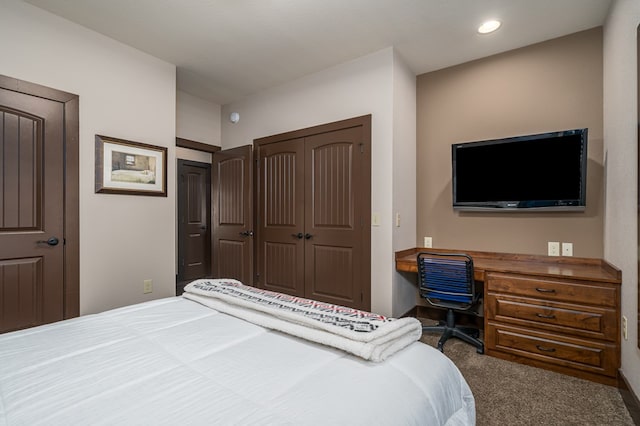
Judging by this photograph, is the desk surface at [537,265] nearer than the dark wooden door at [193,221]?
Yes

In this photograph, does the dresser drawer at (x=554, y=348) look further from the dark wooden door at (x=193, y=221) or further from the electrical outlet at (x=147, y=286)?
the dark wooden door at (x=193, y=221)

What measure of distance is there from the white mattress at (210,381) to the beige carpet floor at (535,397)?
983 millimetres

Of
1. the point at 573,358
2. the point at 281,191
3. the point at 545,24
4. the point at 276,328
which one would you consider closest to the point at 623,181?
the point at 573,358

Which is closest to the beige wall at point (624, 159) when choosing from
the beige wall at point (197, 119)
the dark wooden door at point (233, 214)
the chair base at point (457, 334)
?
the chair base at point (457, 334)

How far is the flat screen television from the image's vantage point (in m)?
2.62

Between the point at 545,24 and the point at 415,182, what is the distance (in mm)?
1729

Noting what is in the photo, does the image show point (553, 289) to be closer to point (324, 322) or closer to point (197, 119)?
point (324, 322)

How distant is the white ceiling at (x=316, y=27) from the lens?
2.42 m

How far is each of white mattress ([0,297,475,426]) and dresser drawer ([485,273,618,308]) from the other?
1580 mm

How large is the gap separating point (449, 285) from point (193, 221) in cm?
441

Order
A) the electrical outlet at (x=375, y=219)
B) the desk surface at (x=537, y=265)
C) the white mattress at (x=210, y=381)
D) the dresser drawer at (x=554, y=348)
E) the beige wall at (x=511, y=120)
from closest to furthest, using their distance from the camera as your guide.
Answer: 1. the white mattress at (x=210, y=381)
2. the dresser drawer at (x=554, y=348)
3. the desk surface at (x=537, y=265)
4. the beige wall at (x=511, y=120)
5. the electrical outlet at (x=375, y=219)

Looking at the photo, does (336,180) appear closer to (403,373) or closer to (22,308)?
(403,373)

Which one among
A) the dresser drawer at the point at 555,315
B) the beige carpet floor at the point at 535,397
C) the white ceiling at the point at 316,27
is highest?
the white ceiling at the point at 316,27

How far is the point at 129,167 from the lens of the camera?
3.01 metres
